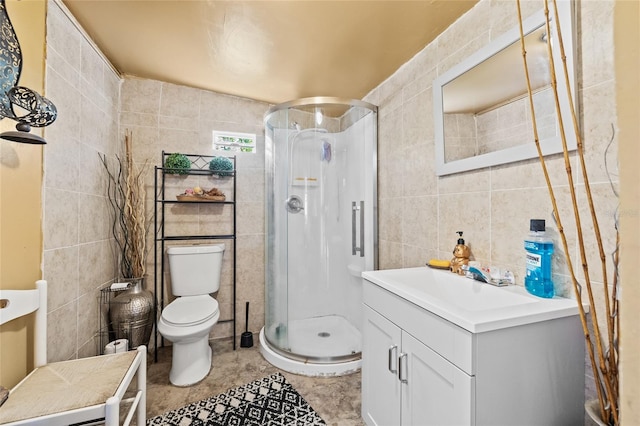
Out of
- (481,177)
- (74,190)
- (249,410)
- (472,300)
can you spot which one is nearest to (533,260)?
(472,300)

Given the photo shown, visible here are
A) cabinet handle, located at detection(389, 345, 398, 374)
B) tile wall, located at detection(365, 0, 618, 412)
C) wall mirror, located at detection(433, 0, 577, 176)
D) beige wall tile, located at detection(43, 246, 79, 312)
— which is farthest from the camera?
beige wall tile, located at detection(43, 246, 79, 312)

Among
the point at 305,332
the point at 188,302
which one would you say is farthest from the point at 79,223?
the point at 305,332

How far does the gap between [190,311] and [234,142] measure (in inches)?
57.2

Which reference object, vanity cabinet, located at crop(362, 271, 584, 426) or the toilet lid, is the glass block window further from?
vanity cabinet, located at crop(362, 271, 584, 426)

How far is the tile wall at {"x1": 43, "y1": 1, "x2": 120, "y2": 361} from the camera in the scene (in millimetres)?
1423

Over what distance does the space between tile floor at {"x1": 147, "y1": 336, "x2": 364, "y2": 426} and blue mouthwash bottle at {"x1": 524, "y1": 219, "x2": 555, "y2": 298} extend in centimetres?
113

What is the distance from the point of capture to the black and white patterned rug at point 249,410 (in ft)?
5.12

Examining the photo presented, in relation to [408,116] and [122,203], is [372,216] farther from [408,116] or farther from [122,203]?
[122,203]

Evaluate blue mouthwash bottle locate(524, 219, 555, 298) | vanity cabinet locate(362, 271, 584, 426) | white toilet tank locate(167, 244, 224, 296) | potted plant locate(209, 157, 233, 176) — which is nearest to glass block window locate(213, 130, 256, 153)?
potted plant locate(209, 157, 233, 176)

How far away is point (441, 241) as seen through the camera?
65.7 inches

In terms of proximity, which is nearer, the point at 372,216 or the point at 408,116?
the point at 408,116

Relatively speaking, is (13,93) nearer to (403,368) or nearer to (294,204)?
(294,204)

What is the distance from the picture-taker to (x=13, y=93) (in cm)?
107

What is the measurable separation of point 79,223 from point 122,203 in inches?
23.4
